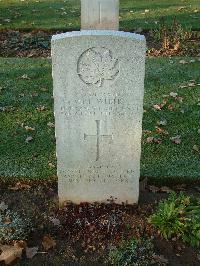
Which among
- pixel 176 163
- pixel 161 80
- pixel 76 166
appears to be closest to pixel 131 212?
pixel 76 166

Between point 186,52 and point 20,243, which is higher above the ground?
point 186,52

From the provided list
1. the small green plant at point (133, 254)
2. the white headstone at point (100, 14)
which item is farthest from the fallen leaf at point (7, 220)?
the white headstone at point (100, 14)

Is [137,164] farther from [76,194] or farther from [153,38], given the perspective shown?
[153,38]

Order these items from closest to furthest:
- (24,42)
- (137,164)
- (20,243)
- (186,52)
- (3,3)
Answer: (20,243) → (137,164) → (186,52) → (24,42) → (3,3)

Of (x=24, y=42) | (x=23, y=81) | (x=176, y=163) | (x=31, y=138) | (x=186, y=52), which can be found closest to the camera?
(x=176, y=163)

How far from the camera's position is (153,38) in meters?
10.8

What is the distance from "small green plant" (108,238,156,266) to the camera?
4352 mm

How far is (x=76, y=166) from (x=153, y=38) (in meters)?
6.71

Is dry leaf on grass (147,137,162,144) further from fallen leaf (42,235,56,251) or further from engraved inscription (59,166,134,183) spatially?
fallen leaf (42,235,56,251)

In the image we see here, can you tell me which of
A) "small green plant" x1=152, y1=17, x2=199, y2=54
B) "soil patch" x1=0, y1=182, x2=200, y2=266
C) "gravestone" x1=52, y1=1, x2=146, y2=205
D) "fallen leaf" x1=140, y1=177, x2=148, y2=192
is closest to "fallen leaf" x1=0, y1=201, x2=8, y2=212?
"soil patch" x1=0, y1=182, x2=200, y2=266

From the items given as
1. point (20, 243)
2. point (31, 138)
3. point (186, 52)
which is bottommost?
point (20, 243)

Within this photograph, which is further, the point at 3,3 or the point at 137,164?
the point at 3,3

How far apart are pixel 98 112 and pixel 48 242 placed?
1487 millimetres

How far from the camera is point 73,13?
13.1m
